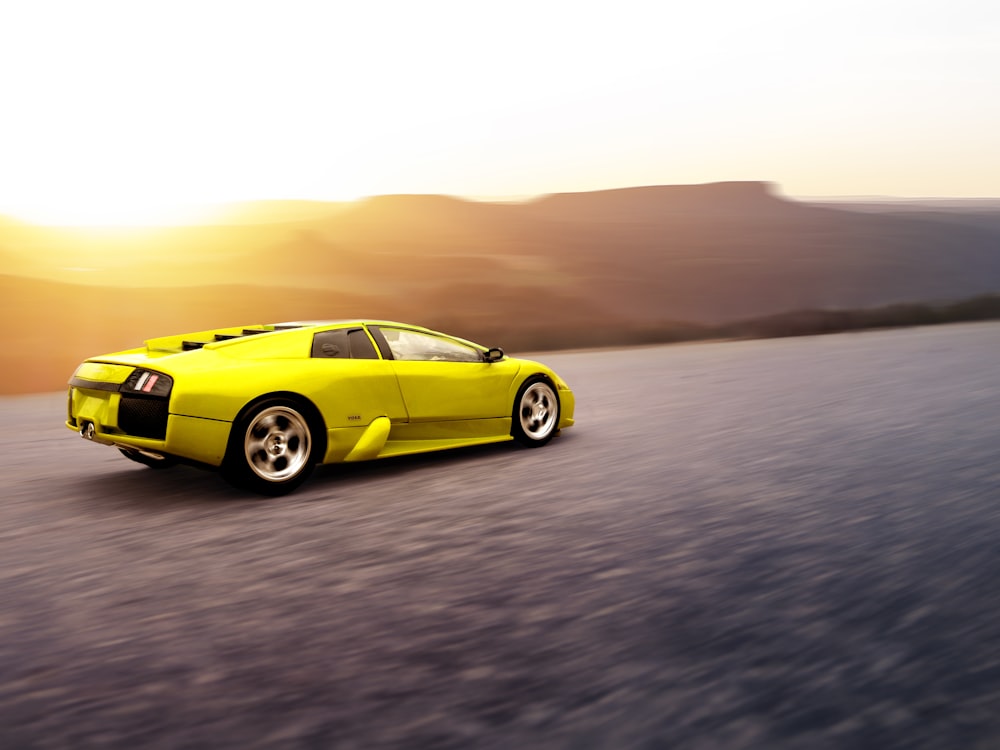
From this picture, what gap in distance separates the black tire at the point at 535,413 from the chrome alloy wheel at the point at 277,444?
2.36 meters

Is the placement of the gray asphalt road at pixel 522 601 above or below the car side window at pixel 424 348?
below

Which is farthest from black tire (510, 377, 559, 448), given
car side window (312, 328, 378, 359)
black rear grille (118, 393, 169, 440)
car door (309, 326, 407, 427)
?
black rear grille (118, 393, 169, 440)

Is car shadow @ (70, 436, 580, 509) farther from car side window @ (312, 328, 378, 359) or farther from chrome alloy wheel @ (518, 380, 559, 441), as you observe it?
car side window @ (312, 328, 378, 359)

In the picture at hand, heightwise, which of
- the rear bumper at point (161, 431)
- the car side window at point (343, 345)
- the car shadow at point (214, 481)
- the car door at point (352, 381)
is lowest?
the car shadow at point (214, 481)

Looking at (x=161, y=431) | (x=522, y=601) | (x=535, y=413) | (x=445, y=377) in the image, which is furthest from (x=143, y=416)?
(x=535, y=413)

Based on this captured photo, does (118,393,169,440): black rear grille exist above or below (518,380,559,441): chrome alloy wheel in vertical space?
above

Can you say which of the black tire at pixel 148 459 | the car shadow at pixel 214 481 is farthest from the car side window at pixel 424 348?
the black tire at pixel 148 459

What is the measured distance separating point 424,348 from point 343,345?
91 centimetres

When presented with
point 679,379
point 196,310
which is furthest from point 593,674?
point 196,310

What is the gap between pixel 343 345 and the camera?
798 cm

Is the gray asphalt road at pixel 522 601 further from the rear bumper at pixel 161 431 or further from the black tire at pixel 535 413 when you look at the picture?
the rear bumper at pixel 161 431

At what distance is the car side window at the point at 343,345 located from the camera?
780cm

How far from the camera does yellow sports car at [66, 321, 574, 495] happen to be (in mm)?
6914

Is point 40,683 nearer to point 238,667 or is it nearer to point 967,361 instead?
point 238,667
